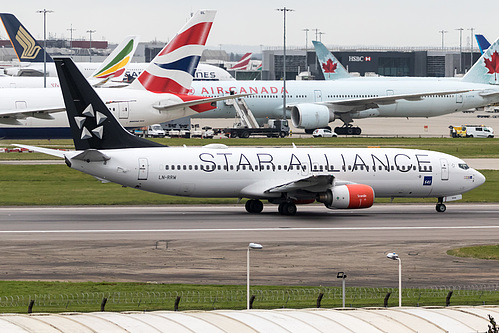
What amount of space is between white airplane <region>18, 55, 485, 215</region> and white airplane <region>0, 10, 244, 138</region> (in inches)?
693

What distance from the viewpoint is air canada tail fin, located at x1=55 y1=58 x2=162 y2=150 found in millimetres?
42906

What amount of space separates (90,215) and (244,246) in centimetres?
1191

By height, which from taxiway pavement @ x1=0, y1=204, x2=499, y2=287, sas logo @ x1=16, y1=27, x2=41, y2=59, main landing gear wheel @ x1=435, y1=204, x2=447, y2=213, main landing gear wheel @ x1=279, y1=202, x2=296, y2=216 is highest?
sas logo @ x1=16, y1=27, x2=41, y2=59

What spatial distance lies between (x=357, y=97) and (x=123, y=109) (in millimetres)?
42870

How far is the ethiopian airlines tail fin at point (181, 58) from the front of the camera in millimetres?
62500

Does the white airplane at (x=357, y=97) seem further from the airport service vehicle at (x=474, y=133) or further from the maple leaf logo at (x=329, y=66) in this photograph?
the maple leaf logo at (x=329, y=66)

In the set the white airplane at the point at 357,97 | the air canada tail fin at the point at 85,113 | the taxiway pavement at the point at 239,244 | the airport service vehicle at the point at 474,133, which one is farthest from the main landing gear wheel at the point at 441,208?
the airport service vehicle at the point at 474,133

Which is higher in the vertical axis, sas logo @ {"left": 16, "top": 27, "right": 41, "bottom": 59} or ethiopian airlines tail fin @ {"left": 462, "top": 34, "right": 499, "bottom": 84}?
sas logo @ {"left": 16, "top": 27, "right": 41, "bottom": 59}

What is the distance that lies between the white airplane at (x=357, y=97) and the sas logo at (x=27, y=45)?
4954 centimetres

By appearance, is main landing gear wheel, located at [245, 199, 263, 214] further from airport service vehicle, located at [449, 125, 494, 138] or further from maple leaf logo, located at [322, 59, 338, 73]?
maple leaf logo, located at [322, 59, 338, 73]

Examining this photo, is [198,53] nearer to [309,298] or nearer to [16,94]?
[16,94]

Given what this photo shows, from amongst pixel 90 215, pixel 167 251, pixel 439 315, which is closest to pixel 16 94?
pixel 90 215

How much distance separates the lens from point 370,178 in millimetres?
46531

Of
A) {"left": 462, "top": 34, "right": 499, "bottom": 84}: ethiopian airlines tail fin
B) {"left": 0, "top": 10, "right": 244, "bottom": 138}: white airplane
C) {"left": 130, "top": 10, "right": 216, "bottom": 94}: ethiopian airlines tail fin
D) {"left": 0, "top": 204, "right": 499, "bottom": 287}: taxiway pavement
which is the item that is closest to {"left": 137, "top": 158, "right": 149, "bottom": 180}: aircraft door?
{"left": 0, "top": 204, "right": 499, "bottom": 287}: taxiway pavement
